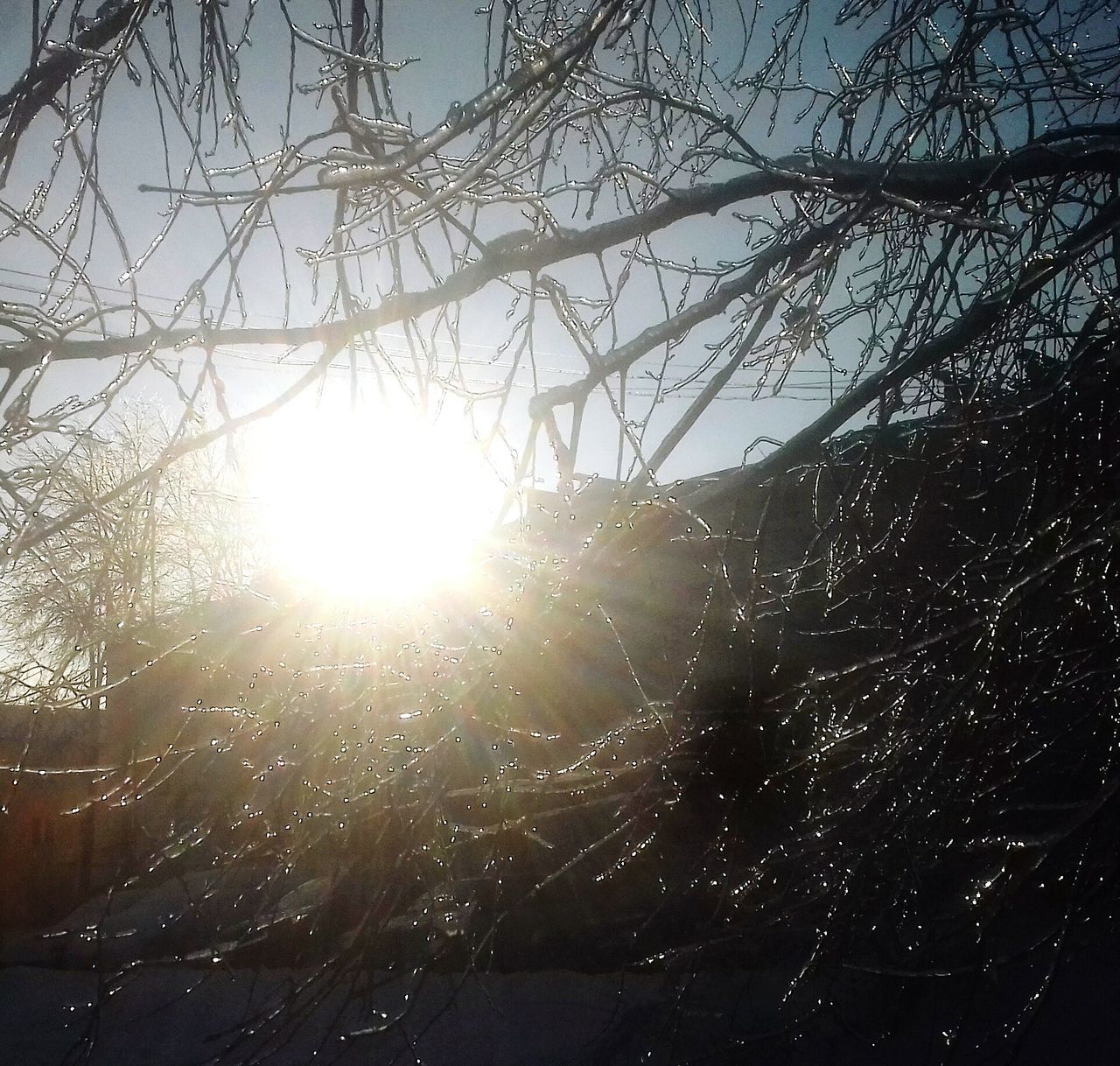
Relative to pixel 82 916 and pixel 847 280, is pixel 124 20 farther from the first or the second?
pixel 82 916

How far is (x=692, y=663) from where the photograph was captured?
6.68 feet

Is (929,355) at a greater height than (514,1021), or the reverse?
(929,355)

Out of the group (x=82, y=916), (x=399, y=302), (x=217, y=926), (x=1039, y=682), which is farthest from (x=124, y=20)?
(x=82, y=916)

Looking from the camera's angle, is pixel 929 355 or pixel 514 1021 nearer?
pixel 929 355

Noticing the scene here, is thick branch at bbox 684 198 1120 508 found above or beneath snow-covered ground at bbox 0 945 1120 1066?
above

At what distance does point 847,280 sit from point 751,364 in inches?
16.7

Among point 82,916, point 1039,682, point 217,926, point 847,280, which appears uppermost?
point 847,280

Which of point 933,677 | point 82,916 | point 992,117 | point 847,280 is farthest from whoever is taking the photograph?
point 82,916

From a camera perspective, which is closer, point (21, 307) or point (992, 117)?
point (21, 307)

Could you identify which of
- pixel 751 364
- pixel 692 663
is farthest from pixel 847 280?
pixel 692 663

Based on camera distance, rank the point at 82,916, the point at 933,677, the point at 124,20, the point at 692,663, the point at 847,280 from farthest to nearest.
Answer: the point at 82,916
the point at 847,280
the point at 933,677
the point at 692,663
the point at 124,20

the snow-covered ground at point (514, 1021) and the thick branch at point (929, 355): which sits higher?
the thick branch at point (929, 355)

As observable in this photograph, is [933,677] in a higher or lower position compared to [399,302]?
lower

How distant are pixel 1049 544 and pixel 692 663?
35.0 inches
